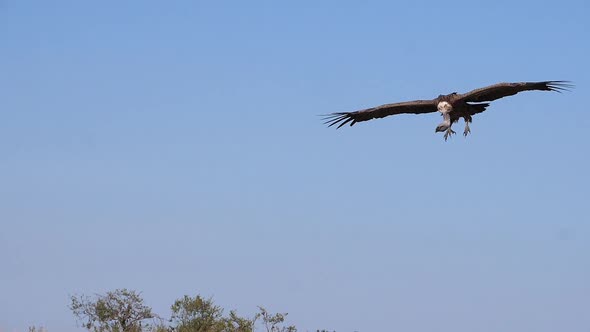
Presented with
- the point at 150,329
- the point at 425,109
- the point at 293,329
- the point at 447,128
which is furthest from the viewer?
the point at 293,329

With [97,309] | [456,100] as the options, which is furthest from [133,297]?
[456,100]

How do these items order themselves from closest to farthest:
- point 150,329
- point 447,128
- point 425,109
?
point 447,128 < point 425,109 < point 150,329

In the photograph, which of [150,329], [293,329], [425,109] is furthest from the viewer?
[293,329]

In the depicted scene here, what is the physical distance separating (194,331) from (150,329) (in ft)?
→ 6.91

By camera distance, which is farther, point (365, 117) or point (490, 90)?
point (365, 117)

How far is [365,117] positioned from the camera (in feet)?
133

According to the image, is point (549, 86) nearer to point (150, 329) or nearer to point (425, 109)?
point (425, 109)

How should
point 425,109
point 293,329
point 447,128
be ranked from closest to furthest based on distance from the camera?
point 447,128, point 425,109, point 293,329

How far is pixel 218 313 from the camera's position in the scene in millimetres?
47500

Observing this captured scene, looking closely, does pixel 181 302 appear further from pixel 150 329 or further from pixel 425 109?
pixel 425 109

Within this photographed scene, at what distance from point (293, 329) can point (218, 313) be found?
7.21ft

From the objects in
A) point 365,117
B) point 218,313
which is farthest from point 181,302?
point 365,117

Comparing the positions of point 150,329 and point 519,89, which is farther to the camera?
point 150,329

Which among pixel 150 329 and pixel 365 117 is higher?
pixel 365 117
